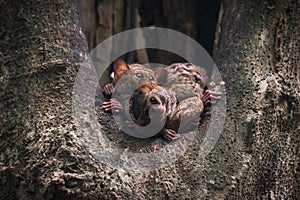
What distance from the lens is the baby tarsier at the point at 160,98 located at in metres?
2.76

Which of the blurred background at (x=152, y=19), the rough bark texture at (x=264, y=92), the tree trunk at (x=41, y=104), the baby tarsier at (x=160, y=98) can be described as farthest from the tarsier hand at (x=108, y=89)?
the blurred background at (x=152, y=19)

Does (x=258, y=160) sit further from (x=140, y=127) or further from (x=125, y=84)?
(x=125, y=84)

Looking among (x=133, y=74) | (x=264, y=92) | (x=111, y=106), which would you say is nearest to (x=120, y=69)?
(x=133, y=74)

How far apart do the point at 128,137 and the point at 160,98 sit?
0.92ft

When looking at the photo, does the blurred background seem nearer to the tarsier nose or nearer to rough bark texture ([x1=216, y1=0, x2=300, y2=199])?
rough bark texture ([x1=216, y1=0, x2=300, y2=199])

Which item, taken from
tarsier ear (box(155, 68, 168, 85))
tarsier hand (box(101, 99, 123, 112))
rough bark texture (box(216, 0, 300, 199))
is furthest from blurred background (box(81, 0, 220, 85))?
tarsier hand (box(101, 99, 123, 112))

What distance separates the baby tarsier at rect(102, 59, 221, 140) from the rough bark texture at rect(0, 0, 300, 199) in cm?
11

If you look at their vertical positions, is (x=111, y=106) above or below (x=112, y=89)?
below

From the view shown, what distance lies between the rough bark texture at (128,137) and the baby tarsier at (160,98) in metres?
0.11

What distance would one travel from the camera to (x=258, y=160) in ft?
8.81

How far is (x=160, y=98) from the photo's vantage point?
277 cm

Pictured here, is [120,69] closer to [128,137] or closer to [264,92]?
[128,137]

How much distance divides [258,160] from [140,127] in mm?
639

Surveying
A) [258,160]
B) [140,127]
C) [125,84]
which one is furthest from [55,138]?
[258,160]
